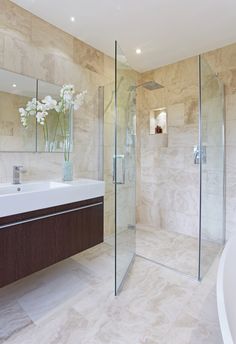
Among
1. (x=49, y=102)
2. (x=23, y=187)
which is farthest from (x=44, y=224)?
(x=49, y=102)

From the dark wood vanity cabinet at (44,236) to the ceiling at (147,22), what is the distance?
1.81 metres

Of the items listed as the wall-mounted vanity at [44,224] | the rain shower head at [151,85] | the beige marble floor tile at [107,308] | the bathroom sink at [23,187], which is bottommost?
the beige marble floor tile at [107,308]

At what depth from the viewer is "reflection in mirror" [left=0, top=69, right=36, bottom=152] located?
6.42ft

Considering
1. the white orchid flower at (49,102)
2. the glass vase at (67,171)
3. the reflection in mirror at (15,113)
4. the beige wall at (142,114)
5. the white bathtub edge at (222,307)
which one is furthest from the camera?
the glass vase at (67,171)

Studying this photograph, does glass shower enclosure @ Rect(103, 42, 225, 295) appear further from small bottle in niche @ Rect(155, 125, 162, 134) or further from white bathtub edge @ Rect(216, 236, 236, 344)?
white bathtub edge @ Rect(216, 236, 236, 344)

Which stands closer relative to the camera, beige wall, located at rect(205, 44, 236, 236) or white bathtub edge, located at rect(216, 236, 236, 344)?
white bathtub edge, located at rect(216, 236, 236, 344)

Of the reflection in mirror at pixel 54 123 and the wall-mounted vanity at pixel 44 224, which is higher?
the reflection in mirror at pixel 54 123

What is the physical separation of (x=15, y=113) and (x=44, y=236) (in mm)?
1160

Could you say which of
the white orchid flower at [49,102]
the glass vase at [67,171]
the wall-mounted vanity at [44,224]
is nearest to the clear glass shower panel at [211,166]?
the wall-mounted vanity at [44,224]

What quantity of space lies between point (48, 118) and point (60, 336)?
1.86 meters

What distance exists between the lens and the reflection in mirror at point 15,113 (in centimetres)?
196

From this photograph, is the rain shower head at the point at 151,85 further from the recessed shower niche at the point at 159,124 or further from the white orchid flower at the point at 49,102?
the white orchid flower at the point at 49,102

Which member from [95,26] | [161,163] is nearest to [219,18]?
[95,26]

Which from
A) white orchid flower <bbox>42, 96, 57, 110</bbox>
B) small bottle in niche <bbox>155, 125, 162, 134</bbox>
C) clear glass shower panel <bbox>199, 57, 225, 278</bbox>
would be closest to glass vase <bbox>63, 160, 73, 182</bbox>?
white orchid flower <bbox>42, 96, 57, 110</bbox>
